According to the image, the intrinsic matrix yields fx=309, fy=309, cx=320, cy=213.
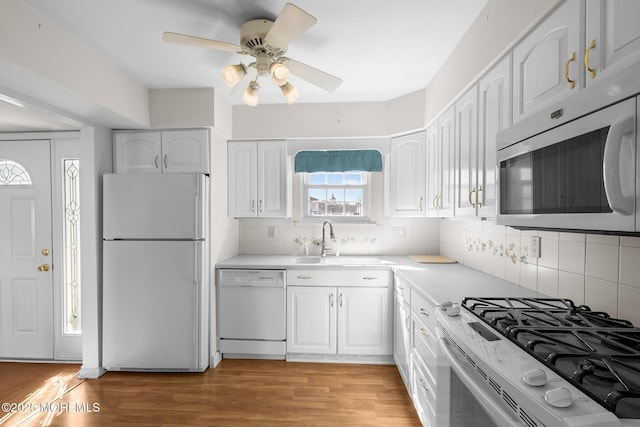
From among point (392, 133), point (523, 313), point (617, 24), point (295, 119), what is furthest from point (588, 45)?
point (295, 119)

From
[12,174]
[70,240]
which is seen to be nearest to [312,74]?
[70,240]

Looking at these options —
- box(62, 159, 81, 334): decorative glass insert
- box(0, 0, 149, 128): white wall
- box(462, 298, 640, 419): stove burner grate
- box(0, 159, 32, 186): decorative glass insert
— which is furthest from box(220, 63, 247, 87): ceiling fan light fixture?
box(0, 159, 32, 186): decorative glass insert

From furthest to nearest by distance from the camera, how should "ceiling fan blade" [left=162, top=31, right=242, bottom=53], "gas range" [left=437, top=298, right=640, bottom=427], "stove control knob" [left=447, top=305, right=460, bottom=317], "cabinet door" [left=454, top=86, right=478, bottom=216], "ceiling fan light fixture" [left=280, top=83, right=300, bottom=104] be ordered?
1. "ceiling fan light fixture" [left=280, top=83, right=300, bottom=104]
2. "cabinet door" [left=454, top=86, right=478, bottom=216]
3. "ceiling fan blade" [left=162, top=31, right=242, bottom=53]
4. "stove control knob" [left=447, top=305, right=460, bottom=317]
5. "gas range" [left=437, top=298, right=640, bottom=427]

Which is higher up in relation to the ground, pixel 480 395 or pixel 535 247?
pixel 535 247

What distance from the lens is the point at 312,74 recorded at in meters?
1.97

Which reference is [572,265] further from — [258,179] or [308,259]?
[258,179]

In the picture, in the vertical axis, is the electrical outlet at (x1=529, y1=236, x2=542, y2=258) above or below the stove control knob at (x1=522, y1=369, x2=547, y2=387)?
above

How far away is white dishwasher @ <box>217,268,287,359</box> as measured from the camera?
9.57ft

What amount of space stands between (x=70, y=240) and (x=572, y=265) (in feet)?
12.9

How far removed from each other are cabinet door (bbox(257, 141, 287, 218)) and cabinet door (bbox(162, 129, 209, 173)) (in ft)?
1.98

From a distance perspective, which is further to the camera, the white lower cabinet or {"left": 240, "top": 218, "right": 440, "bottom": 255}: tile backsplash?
{"left": 240, "top": 218, "right": 440, "bottom": 255}: tile backsplash

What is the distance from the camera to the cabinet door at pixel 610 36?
86 centimetres

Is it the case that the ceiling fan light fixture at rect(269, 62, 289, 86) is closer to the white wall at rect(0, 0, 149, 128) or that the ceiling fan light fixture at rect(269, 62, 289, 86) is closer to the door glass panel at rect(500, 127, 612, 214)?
the door glass panel at rect(500, 127, 612, 214)

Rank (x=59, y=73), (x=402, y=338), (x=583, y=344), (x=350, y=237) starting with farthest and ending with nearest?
(x=350, y=237) → (x=402, y=338) → (x=59, y=73) → (x=583, y=344)
